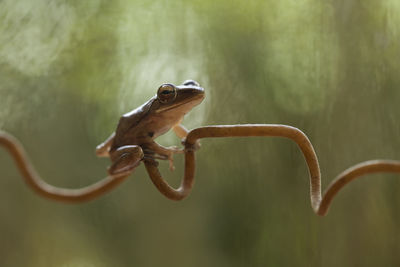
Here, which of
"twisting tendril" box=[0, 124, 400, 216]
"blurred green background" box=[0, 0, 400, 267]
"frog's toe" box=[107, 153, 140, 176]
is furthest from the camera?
"blurred green background" box=[0, 0, 400, 267]

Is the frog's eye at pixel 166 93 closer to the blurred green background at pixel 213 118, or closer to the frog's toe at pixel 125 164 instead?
the frog's toe at pixel 125 164

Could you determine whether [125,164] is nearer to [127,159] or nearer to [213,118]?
[127,159]

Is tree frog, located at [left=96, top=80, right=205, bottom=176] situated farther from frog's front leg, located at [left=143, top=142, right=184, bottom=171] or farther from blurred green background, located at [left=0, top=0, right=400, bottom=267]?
blurred green background, located at [left=0, top=0, right=400, bottom=267]

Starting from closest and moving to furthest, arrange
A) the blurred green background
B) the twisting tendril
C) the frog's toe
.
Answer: the twisting tendril < the frog's toe < the blurred green background

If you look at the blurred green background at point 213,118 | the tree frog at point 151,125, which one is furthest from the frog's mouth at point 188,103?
the blurred green background at point 213,118

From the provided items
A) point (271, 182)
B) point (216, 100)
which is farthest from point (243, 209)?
point (216, 100)

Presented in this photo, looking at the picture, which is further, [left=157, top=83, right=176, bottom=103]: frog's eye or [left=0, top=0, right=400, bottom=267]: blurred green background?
[left=0, top=0, right=400, bottom=267]: blurred green background

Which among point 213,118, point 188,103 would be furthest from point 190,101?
point 213,118

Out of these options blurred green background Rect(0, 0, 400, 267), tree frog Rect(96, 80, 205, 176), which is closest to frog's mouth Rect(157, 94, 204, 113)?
tree frog Rect(96, 80, 205, 176)

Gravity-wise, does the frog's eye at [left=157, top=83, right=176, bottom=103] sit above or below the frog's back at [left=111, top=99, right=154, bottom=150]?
above
